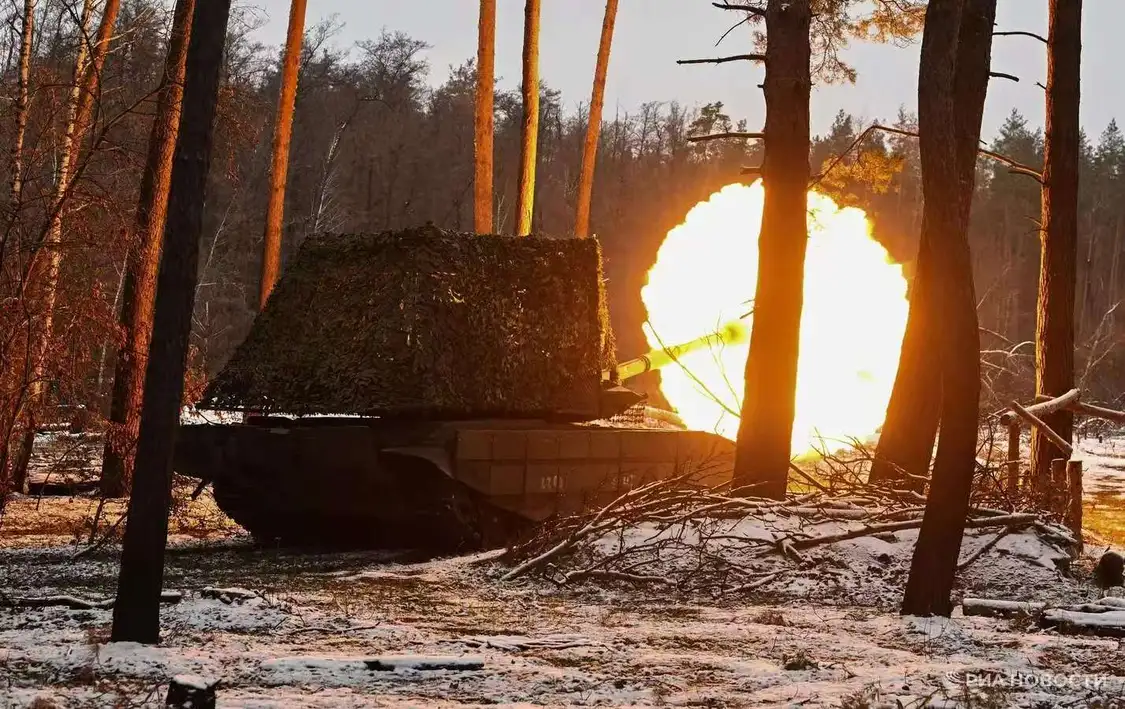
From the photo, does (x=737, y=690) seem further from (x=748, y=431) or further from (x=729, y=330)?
(x=729, y=330)

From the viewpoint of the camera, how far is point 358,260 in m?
13.2

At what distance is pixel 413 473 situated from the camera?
1200 centimetres

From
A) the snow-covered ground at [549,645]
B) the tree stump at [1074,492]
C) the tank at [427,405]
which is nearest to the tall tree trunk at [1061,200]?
the tree stump at [1074,492]

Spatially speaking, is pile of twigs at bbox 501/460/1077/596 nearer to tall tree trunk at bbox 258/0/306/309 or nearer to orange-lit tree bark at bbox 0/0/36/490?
orange-lit tree bark at bbox 0/0/36/490

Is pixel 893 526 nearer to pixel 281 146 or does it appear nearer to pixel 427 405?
pixel 427 405

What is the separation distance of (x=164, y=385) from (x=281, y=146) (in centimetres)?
1767

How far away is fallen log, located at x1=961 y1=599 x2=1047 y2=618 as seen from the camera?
841 centimetres

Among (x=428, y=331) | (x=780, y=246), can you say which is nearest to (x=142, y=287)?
(x=428, y=331)

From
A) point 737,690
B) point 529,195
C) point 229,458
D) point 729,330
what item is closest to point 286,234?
point 529,195

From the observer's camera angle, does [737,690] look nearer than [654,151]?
Yes

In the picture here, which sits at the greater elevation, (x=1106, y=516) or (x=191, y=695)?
(x=1106, y=516)

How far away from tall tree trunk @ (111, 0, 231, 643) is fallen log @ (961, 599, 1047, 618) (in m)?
5.36

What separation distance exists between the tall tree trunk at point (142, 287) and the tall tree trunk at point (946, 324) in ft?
31.3

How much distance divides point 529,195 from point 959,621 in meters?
16.1
